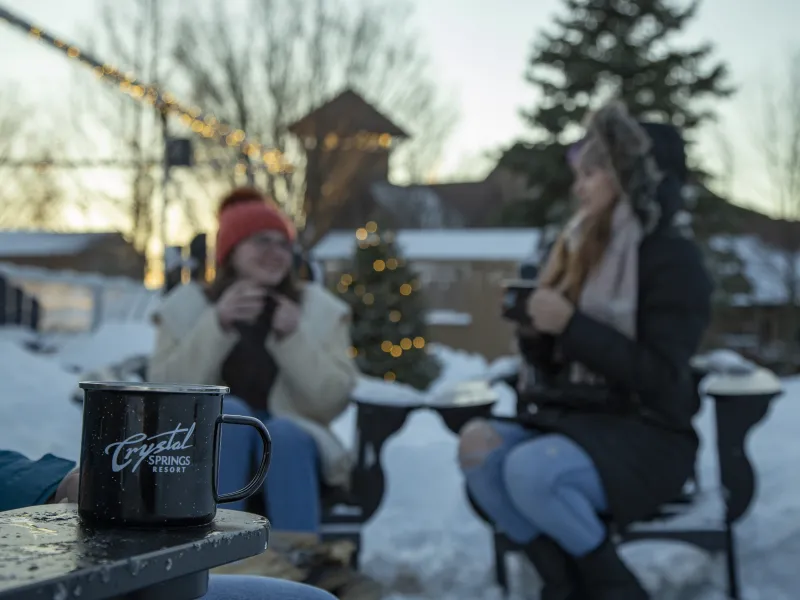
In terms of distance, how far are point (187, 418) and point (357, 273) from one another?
39.0ft

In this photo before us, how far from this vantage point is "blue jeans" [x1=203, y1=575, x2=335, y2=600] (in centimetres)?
107

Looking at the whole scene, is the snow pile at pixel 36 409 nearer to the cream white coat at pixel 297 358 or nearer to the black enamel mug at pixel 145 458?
the cream white coat at pixel 297 358

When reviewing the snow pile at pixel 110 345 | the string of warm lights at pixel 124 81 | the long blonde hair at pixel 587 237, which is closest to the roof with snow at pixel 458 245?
the snow pile at pixel 110 345

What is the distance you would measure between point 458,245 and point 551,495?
24067 mm

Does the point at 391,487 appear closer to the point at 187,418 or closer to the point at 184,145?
the point at 187,418

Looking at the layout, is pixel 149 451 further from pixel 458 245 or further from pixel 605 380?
pixel 458 245

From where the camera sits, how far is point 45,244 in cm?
4303

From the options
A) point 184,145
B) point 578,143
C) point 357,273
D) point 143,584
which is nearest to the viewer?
point 143,584

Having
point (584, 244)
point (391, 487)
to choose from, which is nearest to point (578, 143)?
point (584, 244)

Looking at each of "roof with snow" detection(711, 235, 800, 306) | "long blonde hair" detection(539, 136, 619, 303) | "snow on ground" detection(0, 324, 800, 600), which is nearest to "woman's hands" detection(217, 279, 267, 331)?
"snow on ground" detection(0, 324, 800, 600)

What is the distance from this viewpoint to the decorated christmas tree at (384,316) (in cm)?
1252

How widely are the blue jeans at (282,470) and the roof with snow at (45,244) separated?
39.8 meters

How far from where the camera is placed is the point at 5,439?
3633 millimetres

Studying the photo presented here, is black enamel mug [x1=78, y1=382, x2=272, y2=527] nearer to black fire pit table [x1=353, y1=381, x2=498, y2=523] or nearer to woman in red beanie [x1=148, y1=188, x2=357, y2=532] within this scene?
woman in red beanie [x1=148, y1=188, x2=357, y2=532]
